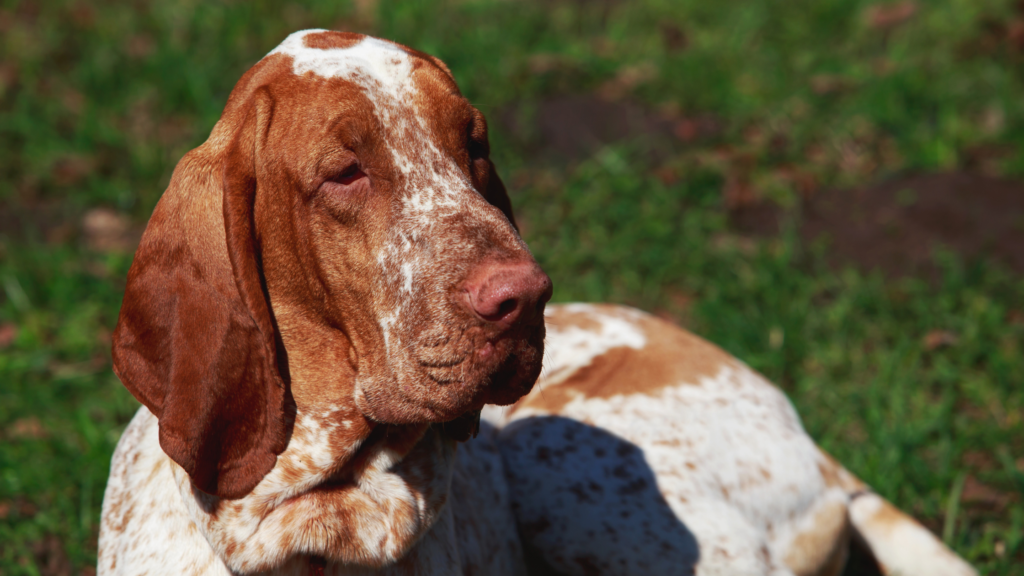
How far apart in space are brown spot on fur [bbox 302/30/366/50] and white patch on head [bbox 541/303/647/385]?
1.35 meters

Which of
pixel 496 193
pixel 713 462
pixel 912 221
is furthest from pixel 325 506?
pixel 912 221

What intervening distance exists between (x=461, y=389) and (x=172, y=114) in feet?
14.4

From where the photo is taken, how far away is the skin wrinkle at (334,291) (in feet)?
6.75

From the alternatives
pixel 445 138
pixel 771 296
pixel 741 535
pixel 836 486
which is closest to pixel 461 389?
pixel 445 138

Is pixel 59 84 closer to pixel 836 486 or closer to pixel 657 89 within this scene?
pixel 657 89

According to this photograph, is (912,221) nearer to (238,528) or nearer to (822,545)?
(822,545)

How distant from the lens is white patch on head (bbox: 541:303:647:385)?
328 centimetres

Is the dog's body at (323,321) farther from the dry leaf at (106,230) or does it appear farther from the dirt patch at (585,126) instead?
the dirt patch at (585,126)

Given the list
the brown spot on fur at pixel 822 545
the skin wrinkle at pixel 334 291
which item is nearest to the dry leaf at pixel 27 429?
the skin wrinkle at pixel 334 291

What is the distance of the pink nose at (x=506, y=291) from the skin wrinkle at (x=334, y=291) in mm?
38

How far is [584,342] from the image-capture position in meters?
3.33

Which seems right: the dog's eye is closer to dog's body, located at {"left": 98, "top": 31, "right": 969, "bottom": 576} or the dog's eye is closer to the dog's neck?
dog's body, located at {"left": 98, "top": 31, "right": 969, "bottom": 576}

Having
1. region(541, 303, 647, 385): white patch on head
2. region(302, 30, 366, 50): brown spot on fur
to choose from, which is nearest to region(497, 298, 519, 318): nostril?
region(302, 30, 366, 50): brown spot on fur

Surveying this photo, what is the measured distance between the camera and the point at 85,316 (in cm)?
438
